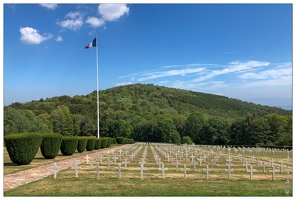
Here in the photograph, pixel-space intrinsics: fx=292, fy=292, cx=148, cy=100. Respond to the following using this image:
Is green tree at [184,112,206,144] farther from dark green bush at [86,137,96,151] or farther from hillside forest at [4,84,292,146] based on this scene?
dark green bush at [86,137,96,151]

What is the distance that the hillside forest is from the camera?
191ft

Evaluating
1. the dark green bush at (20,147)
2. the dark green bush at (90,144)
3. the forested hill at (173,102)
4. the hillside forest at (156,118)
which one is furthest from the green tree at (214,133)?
the dark green bush at (20,147)

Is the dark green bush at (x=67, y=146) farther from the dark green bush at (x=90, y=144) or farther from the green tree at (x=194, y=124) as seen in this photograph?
the green tree at (x=194, y=124)

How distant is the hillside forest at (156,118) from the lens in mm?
58188

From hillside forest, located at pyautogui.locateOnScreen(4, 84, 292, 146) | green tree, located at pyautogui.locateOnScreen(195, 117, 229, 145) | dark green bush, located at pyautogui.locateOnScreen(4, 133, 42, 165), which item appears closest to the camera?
dark green bush, located at pyautogui.locateOnScreen(4, 133, 42, 165)

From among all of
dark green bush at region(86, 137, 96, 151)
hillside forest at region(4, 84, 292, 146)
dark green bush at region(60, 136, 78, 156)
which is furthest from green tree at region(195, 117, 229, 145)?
dark green bush at region(60, 136, 78, 156)

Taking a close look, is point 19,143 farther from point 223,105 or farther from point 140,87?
point 140,87

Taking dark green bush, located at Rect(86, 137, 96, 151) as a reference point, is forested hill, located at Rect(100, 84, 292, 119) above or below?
above

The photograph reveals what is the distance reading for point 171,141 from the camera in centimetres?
7244

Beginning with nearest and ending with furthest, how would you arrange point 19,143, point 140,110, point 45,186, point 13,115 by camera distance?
point 45,186
point 19,143
point 13,115
point 140,110

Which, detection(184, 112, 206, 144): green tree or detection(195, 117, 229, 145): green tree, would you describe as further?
detection(184, 112, 206, 144): green tree

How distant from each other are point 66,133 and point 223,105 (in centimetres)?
5950

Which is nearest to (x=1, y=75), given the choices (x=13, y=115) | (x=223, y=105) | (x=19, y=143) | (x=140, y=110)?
(x=19, y=143)

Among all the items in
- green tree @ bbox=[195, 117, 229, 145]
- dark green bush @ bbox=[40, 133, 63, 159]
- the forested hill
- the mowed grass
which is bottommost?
green tree @ bbox=[195, 117, 229, 145]
